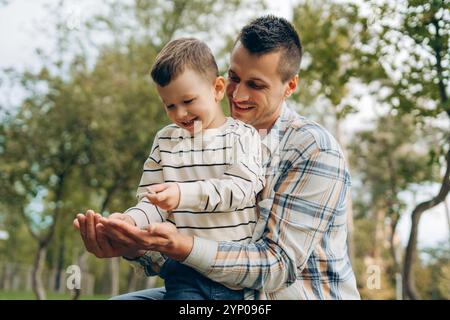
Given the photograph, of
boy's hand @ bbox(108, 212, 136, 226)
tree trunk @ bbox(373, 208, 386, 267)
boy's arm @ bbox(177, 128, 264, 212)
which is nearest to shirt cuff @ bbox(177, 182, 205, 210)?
boy's arm @ bbox(177, 128, 264, 212)

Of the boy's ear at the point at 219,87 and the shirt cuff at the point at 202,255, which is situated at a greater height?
the boy's ear at the point at 219,87

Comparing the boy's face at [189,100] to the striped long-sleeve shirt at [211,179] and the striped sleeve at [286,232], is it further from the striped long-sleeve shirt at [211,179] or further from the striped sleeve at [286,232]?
the striped sleeve at [286,232]

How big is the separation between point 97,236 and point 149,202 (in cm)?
29

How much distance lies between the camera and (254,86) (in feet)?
8.45

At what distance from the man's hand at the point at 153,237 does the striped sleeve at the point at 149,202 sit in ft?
0.62

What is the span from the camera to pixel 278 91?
263 cm

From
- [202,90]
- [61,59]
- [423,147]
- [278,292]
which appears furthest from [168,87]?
[423,147]

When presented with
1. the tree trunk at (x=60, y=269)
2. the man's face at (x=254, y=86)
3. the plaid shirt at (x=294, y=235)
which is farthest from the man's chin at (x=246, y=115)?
the tree trunk at (x=60, y=269)

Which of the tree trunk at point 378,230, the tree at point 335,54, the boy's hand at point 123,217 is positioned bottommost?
the boy's hand at point 123,217

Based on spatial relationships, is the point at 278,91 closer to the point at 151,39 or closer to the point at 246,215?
the point at 246,215

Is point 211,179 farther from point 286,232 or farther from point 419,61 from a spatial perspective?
point 419,61

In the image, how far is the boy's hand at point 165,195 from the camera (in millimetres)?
1920

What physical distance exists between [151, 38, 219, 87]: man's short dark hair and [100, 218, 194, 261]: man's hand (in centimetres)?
57

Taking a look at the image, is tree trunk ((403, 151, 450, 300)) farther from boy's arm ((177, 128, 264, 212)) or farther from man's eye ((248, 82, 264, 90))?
boy's arm ((177, 128, 264, 212))
